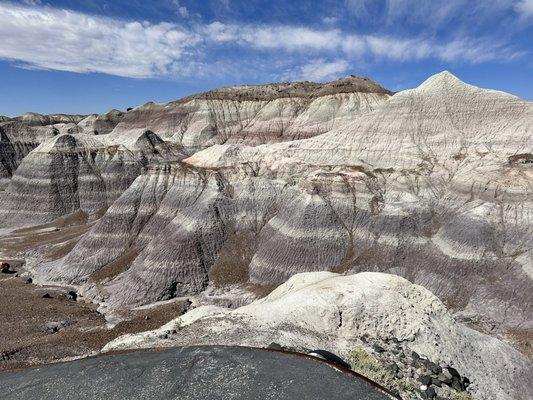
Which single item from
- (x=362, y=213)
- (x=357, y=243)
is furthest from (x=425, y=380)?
(x=362, y=213)

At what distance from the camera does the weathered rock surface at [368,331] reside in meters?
20.7

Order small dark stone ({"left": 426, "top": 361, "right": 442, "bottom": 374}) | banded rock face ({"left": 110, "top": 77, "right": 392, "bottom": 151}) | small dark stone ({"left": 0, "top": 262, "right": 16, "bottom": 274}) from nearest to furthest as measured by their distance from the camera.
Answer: small dark stone ({"left": 426, "top": 361, "right": 442, "bottom": 374}) → small dark stone ({"left": 0, "top": 262, "right": 16, "bottom": 274}) → banded rock face ({"left": 110, "top": 77, "right": 392, "bottom": 151})

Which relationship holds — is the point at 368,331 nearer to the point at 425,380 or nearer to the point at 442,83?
the point at 425,380

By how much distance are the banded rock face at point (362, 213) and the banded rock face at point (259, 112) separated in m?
37.1

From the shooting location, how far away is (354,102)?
92.5m

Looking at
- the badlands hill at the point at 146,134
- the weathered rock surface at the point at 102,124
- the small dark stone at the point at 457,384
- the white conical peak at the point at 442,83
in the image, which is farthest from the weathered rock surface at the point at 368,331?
the weathered rock surface at the point at 102,124

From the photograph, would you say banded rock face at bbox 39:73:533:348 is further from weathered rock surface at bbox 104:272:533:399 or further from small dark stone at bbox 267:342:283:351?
small dark stone at bbox 267:342:283:351

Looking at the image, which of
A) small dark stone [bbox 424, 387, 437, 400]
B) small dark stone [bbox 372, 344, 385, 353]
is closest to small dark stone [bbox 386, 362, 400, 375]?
small dark stone [bbox 372, 344, 385, 353]

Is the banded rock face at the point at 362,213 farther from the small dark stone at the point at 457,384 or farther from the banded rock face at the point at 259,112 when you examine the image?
the banded rock face at the point at 259,112

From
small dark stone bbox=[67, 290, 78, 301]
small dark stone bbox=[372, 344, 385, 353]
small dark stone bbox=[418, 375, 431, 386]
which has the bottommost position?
small dark stone bbox=[67, 290, 78, 301]

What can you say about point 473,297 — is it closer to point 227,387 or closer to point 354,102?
point 227,387

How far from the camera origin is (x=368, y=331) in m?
Answer: 22.2

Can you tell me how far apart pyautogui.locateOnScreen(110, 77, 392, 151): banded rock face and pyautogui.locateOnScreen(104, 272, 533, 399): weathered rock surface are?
67281 mm

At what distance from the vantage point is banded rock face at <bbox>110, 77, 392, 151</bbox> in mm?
92750
